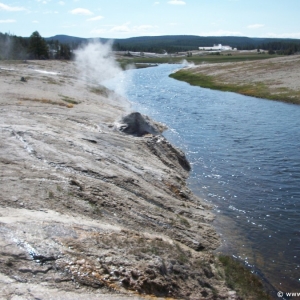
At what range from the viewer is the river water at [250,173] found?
14.1 meters

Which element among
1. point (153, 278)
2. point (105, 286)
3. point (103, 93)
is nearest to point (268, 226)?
point (153, 278)

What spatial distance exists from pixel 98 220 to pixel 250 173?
1201cm

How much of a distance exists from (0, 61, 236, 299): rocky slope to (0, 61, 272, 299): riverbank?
3 centimetres

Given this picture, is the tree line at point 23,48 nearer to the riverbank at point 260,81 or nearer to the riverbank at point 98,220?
the riverbank at point 260,81

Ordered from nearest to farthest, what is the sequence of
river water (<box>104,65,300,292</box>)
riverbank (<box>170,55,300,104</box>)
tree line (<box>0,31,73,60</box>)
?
river water (<box>104,65,300,292</box>), riverbank (<box>170,55,300,104</box>), tree line (<box>0,31,73,60</box>)

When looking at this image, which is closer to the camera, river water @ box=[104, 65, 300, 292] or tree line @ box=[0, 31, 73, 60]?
river water @ box=[104, 65, 300, 292]

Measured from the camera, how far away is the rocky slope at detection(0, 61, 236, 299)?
8.80 meters

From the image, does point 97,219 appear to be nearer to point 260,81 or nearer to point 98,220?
point 98,220

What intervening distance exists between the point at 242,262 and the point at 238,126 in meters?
22.1

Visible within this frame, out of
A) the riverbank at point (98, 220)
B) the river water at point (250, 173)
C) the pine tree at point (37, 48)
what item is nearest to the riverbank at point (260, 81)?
the river water at point (250, 173)

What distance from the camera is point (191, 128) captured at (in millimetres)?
33969

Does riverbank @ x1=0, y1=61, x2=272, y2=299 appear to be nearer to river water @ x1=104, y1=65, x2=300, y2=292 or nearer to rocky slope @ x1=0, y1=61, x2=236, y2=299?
rocky slope @ x1=0, y1=61, x2=236, y2=299

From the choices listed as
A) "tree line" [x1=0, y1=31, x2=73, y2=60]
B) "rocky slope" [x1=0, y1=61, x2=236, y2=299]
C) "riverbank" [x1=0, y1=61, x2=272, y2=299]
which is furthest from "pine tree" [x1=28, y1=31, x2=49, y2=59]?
"riverbank" [x1=0, y1=61, x2=272, y2=299]

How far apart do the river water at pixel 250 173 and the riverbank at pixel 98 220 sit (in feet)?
4.12
